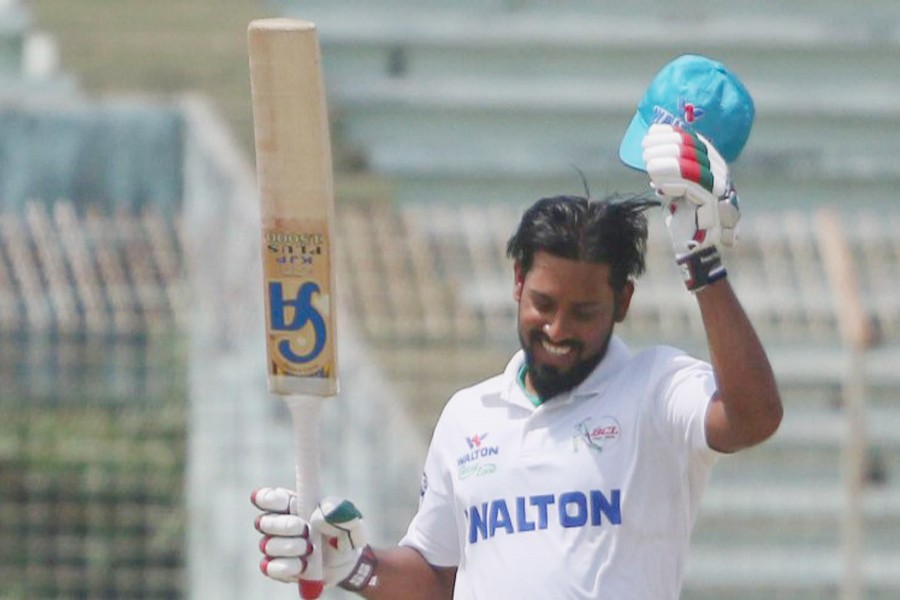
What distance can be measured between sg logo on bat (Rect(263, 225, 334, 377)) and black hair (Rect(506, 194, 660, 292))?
370 millimetres

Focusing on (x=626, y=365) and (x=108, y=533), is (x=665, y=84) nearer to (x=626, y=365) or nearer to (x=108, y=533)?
(x=626, y=365)

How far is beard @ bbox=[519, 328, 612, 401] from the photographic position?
3234 millimetres

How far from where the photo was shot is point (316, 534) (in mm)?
3314

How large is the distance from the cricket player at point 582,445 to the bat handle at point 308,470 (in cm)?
2

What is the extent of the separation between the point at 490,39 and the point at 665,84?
5233 millimetres

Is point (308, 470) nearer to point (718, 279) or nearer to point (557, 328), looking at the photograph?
point (557, 328)

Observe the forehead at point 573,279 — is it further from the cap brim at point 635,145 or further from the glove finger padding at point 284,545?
the glove finger padding at point 284,545

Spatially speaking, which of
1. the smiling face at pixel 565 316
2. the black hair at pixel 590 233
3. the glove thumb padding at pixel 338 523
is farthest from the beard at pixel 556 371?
the glove thumb padding at pixel 338 523

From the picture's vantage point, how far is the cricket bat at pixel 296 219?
3412 mm

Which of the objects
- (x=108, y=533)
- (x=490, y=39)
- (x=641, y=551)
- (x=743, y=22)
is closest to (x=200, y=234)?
(x=108, y=533)

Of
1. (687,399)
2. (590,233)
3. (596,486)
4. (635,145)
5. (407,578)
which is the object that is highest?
(635,145)

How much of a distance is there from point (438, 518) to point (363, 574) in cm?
15

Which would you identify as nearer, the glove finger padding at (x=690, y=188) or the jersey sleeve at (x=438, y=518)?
the glove finger padding at (x=690, y=188)

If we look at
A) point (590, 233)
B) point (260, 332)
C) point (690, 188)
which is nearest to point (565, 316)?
point (590, 233)
